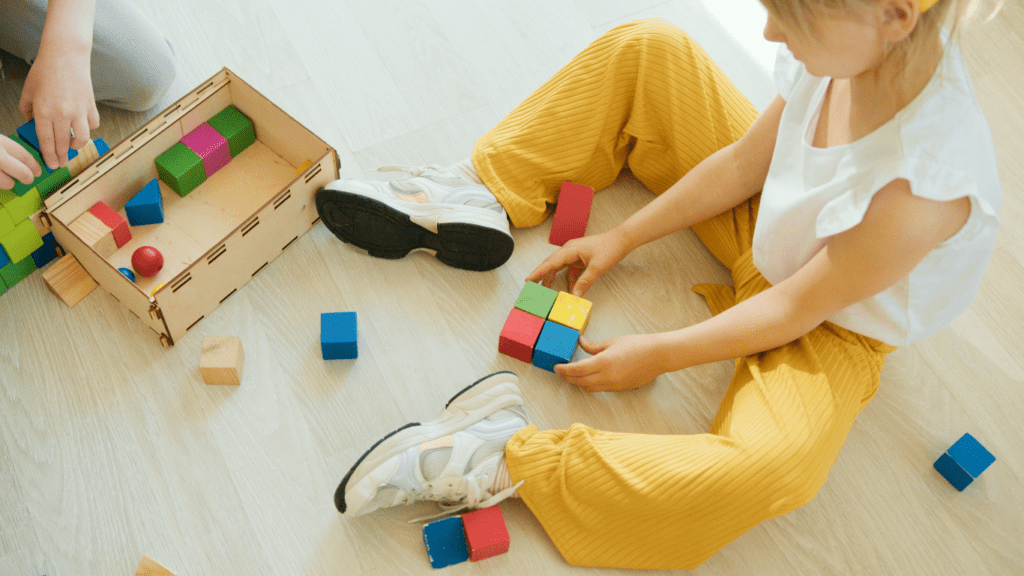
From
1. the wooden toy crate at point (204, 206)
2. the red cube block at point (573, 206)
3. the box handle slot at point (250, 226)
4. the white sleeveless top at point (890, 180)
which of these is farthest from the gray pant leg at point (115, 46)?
the white sleeveless top at point (890, 180)

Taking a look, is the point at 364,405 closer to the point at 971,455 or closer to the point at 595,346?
the point at 595,346

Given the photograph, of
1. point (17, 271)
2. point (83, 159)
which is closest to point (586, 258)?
point (83, 159)

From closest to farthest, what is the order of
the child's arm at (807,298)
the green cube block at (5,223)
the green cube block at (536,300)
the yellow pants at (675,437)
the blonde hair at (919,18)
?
the blonde hair at (919,18)
the child's arm at (807,298)
the yellow pants at (675,437)
the green cube block at (5,223)
the green cube block at (536,300)

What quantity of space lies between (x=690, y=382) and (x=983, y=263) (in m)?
0.45

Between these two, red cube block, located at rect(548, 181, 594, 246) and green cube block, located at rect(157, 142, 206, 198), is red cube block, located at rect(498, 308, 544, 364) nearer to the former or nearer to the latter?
red cube block, located at rect(548, 181, 594, 246)

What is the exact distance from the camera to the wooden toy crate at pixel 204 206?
1.15 m

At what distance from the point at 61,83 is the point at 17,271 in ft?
1.02

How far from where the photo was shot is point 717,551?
3.54 ft

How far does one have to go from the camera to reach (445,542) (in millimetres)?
1061

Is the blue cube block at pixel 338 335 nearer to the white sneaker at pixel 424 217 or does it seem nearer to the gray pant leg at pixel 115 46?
the white sneaker at pixel 424 217

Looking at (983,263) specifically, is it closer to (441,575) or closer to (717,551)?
(717,551)

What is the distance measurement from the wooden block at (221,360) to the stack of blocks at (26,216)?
299mm

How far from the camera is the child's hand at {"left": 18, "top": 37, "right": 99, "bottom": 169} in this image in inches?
42.8

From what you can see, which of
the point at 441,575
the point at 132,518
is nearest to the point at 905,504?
the point at 441,575
